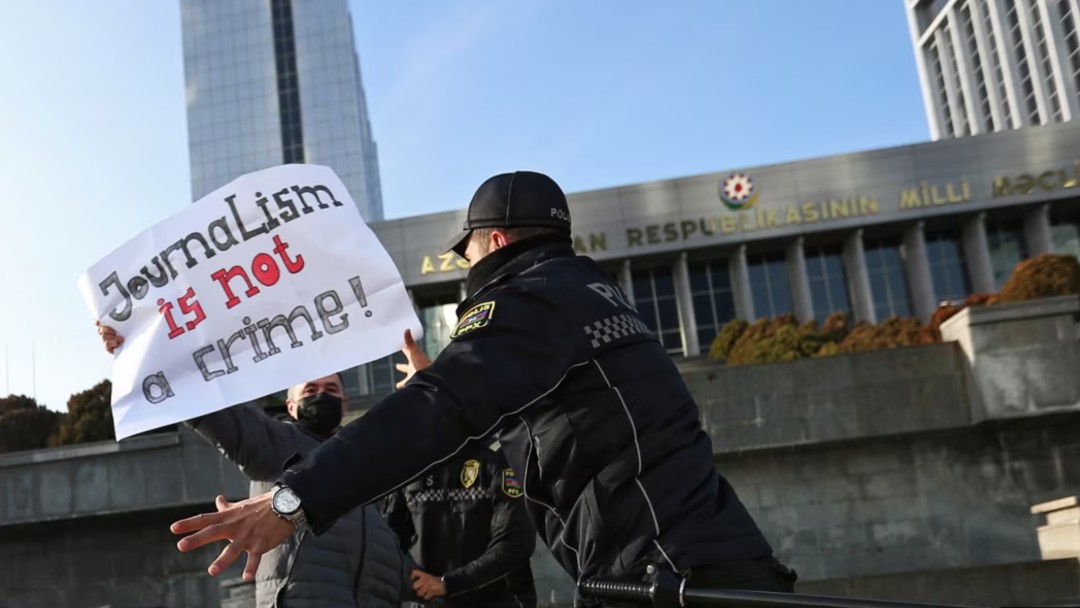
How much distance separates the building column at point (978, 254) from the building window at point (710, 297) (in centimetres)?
1055

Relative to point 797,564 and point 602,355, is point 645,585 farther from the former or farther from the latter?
point 797,564

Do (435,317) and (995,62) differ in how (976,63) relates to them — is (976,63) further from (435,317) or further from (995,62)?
(435,317)

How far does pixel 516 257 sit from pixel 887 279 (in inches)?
1833

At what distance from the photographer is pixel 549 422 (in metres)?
2.44

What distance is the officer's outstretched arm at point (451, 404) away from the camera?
6.70ft

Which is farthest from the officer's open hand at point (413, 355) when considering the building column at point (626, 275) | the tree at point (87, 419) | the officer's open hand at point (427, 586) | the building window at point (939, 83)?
the building window at point (939, 83)

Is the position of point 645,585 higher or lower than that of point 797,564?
higher

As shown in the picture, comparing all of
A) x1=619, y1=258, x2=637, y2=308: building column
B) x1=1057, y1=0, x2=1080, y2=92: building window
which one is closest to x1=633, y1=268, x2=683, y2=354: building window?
x1=619, y1=258, x2=637, y2=308: building column

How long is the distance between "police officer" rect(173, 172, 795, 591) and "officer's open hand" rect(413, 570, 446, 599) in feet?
9.27

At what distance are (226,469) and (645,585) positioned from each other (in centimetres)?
1419

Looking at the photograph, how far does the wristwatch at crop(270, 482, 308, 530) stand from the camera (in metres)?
2.02

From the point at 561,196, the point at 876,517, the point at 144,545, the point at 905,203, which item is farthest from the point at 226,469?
the point at 905,203

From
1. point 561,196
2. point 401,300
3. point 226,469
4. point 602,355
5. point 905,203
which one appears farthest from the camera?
point 905,203

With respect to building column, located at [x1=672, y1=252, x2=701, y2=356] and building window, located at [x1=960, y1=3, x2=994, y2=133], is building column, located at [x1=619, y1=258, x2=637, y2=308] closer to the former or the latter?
building column, located at [x1=672, y1=252, x2=701, y2=356]
